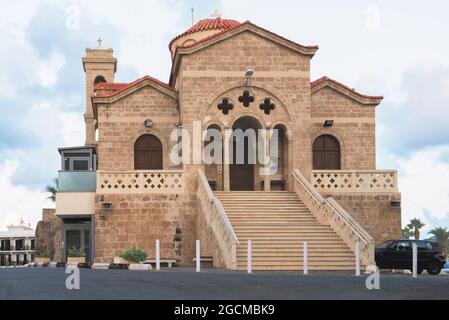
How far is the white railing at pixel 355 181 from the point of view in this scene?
3300cm

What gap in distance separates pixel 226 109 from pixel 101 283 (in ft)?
55.7

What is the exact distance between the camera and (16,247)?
102625mm

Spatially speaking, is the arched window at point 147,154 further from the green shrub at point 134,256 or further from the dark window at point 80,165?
the green shrub at point 134,256

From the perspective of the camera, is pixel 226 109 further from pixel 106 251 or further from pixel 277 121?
pixel 106 251

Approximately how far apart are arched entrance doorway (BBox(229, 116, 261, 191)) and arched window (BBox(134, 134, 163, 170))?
3198 millimetres

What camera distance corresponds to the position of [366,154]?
35500 mm

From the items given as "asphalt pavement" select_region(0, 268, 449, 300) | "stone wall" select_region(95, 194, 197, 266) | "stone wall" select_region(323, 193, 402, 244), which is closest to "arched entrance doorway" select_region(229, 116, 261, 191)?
"stone wall" select_region(95, 194, 197, 266)

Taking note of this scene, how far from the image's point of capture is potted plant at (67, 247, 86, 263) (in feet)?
104

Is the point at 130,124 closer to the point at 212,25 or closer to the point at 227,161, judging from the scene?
the point at 227,161

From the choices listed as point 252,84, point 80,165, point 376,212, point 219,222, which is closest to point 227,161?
point 252,84

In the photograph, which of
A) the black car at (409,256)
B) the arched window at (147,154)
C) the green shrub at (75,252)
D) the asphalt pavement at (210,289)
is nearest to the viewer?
the asphalt pavement at (210,289)

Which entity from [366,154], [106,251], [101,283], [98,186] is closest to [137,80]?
[98,186]

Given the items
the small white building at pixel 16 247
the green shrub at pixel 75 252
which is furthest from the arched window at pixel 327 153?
the small white building at pixel 16 247

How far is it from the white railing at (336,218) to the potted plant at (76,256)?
30.0 ft
